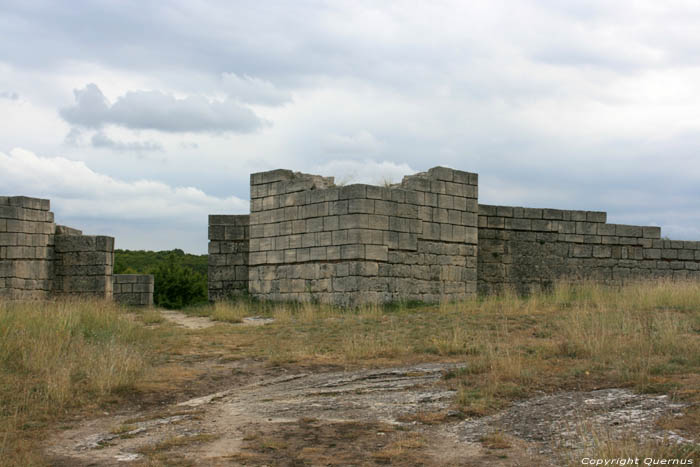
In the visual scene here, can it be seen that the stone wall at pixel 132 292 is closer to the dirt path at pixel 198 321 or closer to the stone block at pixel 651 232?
the dirt path at pixel 198 321

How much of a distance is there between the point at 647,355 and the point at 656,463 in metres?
4.41

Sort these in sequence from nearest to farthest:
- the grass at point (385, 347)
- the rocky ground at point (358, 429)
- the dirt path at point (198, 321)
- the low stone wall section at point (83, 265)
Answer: the rocky ground at point (358, 429), the grass at point (385, 347), the dirt path at point (198, 321), the low stone wall section at point (83, 265)

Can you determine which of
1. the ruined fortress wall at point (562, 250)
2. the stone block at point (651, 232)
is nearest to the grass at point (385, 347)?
the ruined fortress wall at point (562, 250)

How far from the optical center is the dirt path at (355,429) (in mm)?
5574

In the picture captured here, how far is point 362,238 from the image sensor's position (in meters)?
16.1

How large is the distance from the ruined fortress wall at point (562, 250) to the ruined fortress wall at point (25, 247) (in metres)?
10.3

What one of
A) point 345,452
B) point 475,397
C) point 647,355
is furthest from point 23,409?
point 647,355

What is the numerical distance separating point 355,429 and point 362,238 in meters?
9.92

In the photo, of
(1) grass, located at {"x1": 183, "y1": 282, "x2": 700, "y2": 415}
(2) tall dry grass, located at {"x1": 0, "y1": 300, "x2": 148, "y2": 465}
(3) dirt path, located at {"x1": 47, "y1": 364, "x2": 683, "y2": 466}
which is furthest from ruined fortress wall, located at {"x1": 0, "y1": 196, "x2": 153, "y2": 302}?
(3) dirt path, located at {"x1": 47, "y1": 364, "x2": 683, "y2": 466}

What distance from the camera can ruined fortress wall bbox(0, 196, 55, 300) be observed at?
1747 centimetres

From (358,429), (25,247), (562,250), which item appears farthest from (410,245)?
(358,429)

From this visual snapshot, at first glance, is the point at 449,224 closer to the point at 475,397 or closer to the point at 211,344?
the point at 211,344

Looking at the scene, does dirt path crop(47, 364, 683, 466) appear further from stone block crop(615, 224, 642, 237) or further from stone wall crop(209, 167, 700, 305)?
stone block crop(615, 224, 642, 237)

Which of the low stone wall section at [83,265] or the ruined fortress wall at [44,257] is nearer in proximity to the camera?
the ruined fortress wall at [44,257]
